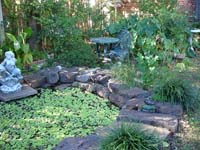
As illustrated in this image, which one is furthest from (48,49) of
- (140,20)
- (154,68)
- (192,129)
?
(192,129)

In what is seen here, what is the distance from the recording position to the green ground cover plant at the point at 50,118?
3617 millimetres

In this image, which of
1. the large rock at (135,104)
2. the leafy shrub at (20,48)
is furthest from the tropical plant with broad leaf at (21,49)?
the large rock at (135,104)

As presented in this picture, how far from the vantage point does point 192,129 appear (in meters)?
3.54

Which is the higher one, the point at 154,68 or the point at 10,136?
the point at 154,68

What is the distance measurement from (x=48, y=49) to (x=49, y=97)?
218 cm

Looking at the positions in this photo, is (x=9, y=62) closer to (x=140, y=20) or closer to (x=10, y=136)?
(x=10, y=136)

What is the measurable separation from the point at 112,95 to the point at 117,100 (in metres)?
0.15

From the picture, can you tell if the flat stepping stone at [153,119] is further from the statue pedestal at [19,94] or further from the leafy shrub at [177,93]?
the statue pedestal at [19,94]

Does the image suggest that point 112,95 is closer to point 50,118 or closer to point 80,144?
point 50,118

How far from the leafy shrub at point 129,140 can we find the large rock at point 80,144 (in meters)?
0.19

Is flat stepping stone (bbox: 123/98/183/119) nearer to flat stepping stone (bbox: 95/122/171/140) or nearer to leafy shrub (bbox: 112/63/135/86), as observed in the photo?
flat stepping stone (bbox: 95/122/171/140)

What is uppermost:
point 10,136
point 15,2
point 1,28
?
point 15,2

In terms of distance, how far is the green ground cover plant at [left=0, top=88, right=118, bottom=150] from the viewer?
3.62 meters

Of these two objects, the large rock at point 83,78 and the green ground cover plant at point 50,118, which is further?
the large rock at point 83,78
